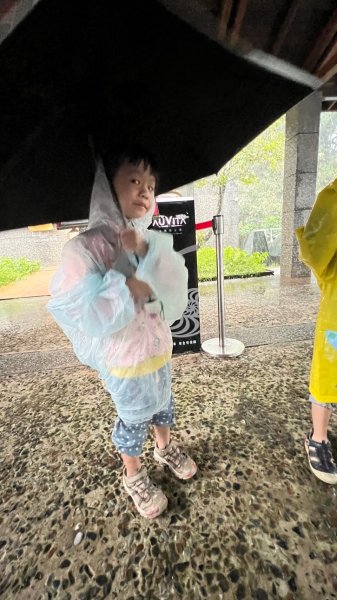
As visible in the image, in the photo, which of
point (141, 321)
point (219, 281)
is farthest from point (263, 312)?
point (141, 321)

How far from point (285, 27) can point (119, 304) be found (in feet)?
3.24

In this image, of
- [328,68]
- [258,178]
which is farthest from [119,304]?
[258,178]

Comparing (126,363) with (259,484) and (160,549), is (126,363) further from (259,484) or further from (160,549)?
(259,484)

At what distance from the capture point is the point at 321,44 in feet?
3.01

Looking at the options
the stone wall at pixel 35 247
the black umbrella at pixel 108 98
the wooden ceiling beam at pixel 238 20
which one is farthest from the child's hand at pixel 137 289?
the stone wall at pixel 35 247

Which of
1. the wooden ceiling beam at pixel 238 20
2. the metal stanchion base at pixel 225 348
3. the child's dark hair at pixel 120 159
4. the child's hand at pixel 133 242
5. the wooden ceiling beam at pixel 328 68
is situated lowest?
the metal stanchion base at pixel 225 348

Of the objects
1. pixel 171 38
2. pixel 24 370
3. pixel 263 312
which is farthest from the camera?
pixel 263 312

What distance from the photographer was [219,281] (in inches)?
105

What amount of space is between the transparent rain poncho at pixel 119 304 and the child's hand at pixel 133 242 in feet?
0.07

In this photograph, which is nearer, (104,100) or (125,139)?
(104,100)

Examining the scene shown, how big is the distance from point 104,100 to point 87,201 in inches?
17.7

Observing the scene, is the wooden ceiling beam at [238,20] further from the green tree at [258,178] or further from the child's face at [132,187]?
the green tree at [258,178]

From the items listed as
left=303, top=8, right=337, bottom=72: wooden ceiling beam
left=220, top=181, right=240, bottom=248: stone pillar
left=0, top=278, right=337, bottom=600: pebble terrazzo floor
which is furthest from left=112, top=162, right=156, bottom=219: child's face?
left=220, top=181, right=240, bottom=248: stone pillar

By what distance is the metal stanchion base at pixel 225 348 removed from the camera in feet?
8.34
